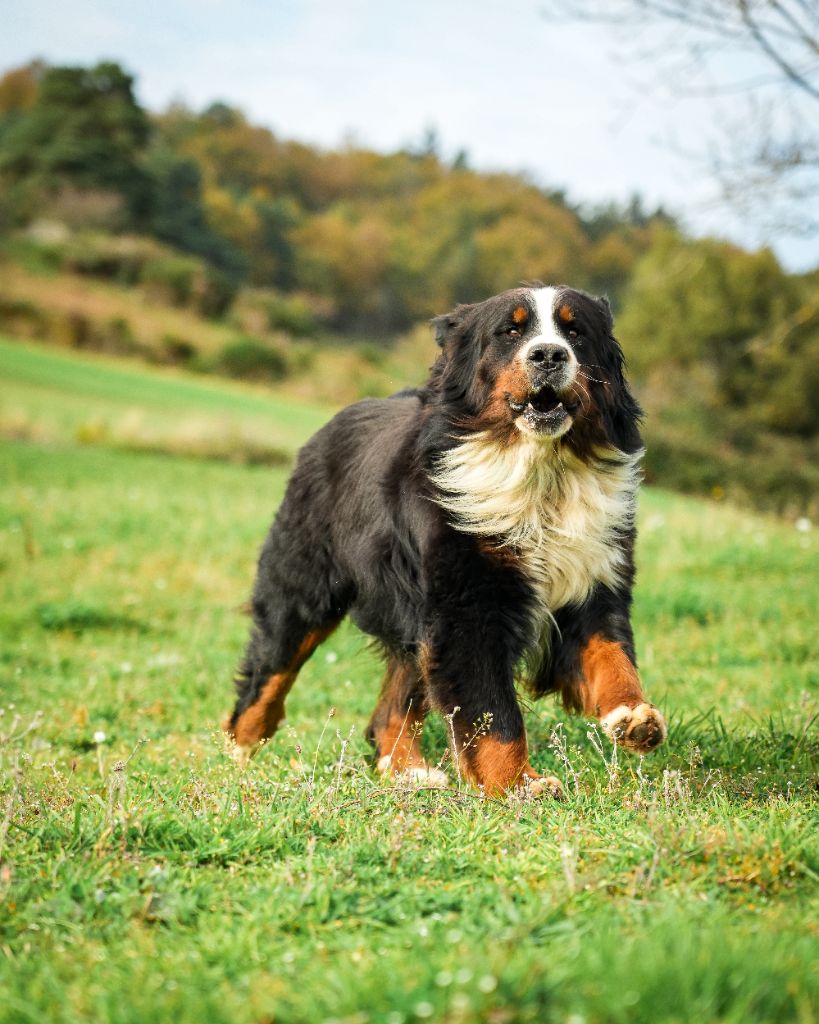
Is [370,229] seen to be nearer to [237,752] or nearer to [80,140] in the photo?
[80,140]

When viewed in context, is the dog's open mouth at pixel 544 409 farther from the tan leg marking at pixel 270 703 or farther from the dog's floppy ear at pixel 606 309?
the tan leg marking at pixel 270 703

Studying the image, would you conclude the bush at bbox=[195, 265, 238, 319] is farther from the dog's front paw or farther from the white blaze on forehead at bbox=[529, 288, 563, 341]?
the dog's front paw

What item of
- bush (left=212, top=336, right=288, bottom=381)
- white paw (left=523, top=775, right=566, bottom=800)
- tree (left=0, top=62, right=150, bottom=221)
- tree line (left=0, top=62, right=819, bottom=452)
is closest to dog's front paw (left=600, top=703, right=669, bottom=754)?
white paw (left=523, top=775, right=566, bottom=800)

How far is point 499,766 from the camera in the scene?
12.7ft

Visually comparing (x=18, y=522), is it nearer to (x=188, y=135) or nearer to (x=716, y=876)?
(x=716, y=876)

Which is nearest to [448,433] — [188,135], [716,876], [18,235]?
[716,876]

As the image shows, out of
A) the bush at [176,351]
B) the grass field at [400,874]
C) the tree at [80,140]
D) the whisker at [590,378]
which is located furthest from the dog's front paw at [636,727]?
the tree at [80,140]

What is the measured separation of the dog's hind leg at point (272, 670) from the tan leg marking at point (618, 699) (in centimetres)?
160

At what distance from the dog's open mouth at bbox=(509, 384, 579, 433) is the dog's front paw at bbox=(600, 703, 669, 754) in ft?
3.90

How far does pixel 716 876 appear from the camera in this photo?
110 inches

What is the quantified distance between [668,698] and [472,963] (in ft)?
13.3

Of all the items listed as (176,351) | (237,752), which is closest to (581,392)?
(237,752)

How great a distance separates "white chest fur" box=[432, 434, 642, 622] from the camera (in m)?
4.27

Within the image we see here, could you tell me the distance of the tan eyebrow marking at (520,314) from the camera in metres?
4.37
